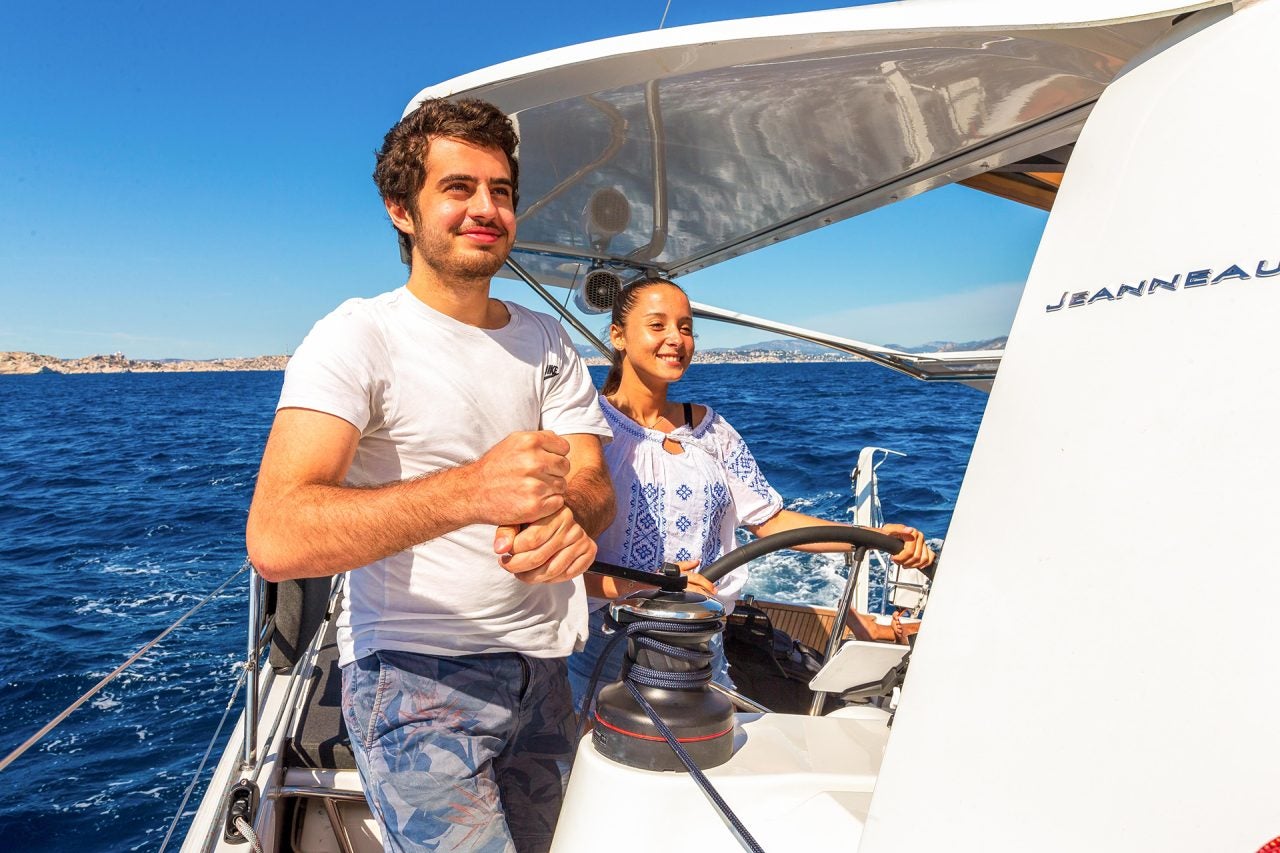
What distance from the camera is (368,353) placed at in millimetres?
1379

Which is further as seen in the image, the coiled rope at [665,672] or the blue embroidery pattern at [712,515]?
the blue embroidery pattern at [712,515]

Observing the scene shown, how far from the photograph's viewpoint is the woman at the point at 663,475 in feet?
7.41

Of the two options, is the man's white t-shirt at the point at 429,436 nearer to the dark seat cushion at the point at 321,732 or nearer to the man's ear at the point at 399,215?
the man's ear at the point at 399,215

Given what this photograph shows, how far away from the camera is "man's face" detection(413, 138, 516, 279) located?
4.86 ft

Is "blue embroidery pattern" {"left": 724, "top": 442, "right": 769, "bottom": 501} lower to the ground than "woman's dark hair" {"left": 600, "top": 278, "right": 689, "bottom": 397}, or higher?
lower

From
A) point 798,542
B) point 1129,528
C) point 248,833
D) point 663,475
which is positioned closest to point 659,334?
point 663,475

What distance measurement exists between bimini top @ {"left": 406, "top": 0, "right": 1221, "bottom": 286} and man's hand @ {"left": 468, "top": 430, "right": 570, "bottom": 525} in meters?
0.70

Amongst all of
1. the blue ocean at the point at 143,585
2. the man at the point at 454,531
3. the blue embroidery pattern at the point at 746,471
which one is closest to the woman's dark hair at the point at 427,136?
the man at the point at 454,531

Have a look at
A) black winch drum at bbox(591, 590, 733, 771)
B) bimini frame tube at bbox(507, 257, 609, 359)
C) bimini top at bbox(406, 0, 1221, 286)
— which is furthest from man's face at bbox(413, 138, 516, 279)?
bimini frame tube at bbox(507, 257, 609, 359)

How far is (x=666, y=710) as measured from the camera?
1242mm

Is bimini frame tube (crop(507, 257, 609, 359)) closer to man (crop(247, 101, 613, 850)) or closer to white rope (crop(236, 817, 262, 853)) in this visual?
man (crop(247, 101, 613, 850))

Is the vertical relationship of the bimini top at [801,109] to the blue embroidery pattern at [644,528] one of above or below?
above

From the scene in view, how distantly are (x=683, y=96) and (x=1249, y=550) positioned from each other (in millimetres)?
1412

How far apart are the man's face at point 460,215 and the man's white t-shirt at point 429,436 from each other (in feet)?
0.33
